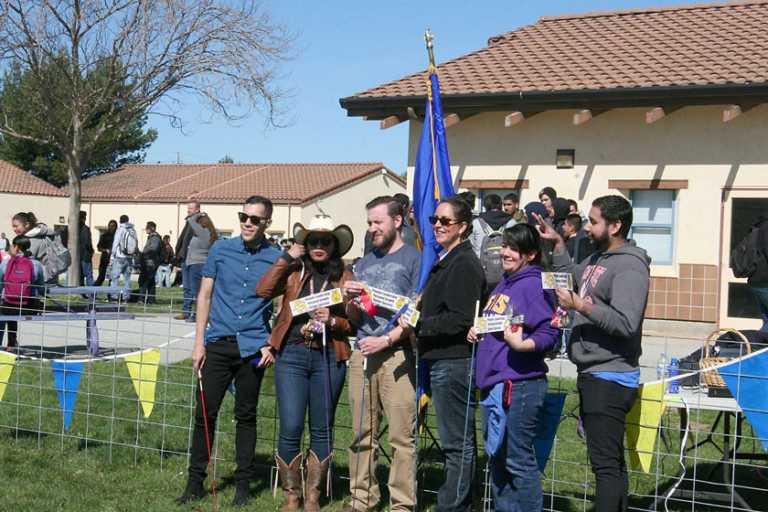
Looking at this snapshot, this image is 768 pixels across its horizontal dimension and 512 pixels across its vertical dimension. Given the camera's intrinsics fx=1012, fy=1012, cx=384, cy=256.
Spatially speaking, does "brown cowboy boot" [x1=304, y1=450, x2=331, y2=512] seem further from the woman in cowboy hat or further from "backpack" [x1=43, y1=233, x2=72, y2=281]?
"backpack" [x1=43, y1=233, x2=72, y2=281]

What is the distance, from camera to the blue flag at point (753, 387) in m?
5.36

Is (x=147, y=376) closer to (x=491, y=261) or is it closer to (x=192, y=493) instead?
(x=192, y=493)

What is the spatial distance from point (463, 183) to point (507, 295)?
11.1 m

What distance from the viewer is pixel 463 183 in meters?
16.5

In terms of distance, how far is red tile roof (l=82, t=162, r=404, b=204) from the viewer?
4984 cm

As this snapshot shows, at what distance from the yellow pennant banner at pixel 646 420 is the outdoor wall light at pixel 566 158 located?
10.5 metres

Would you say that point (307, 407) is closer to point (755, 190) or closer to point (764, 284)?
point (764, 284)

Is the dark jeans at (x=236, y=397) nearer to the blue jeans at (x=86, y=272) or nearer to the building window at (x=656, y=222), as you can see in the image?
the building window at (x=656, y=222)

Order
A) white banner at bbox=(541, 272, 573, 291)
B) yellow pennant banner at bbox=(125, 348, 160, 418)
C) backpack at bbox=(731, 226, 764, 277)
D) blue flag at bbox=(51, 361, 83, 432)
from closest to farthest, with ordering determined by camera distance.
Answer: white banner at bbox=(541, 272, 573, 291), yellow pennant banner at bbox=(125, 348, 160, 418), blue flag at bbox=(51, 361, 83, 432), backpack at bbox=(731, 226, 764, 277)

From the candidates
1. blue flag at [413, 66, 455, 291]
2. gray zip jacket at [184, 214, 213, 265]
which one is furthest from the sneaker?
gray zip jacket at [184, 214, 213, 265]

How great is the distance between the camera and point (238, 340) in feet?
21.1

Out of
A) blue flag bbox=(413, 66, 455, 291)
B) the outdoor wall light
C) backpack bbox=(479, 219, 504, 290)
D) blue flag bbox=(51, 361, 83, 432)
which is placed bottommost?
blue flag bbox=(51, 361, 83, 432)

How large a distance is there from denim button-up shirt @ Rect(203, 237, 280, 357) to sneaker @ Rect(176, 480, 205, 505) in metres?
0.90

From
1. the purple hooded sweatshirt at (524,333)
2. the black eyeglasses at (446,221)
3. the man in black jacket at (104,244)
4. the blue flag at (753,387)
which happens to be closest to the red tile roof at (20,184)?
the man in black jacket at (104,244)
